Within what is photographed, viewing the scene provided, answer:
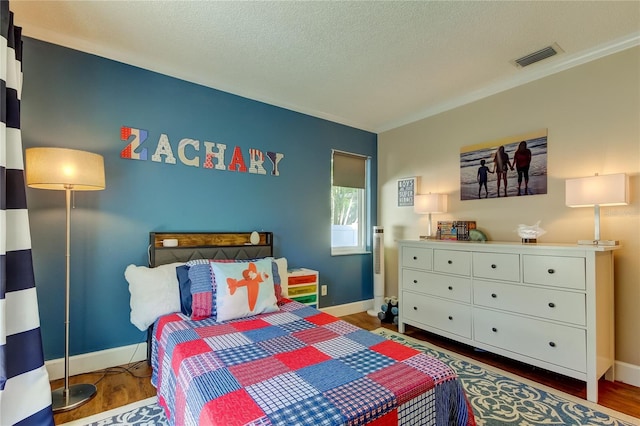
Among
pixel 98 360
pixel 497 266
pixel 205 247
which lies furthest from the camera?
pixel 205 247

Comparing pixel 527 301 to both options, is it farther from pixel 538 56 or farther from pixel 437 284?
pixel 538 56

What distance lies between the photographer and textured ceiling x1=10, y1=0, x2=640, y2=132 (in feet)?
6.42

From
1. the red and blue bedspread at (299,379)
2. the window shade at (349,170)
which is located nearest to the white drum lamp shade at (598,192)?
the red and blue bedspread at (299,379)

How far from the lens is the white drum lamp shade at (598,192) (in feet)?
6.82

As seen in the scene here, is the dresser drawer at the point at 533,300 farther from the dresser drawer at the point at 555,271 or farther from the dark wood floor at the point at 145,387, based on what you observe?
the dark wood floor at the point at 145,387

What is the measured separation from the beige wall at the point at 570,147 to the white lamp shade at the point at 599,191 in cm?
30

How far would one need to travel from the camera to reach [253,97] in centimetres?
323

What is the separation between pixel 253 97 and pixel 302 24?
1.26 m

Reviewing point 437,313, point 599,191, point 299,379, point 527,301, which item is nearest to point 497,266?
point 527,301

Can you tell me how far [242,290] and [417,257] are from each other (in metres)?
1.85

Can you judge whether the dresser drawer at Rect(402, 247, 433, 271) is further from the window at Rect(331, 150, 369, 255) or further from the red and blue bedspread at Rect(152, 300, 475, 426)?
the red and blue bedspread at Rect(152, 300, 475, 426)

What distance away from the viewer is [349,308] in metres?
3.94

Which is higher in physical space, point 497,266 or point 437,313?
point 497,266

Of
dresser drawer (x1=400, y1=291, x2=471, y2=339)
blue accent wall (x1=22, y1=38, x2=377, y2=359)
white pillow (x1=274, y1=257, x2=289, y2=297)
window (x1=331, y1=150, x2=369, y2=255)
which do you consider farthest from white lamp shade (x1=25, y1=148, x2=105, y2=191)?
dresser drawer (x1=400, y1=291, x2=471, y2=339)
